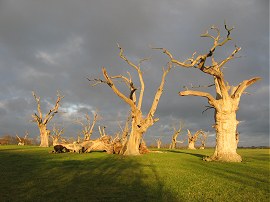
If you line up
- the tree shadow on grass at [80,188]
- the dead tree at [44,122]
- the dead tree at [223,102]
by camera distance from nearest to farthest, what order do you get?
the tree shadow on grass at [80,188] < the dead tree at [223,102] < the dead tree at [44,122]

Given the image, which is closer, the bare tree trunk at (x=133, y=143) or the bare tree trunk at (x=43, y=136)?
the bare tree trunk at (x=133, y=143)

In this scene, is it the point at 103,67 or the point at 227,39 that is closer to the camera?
the point at 227,39

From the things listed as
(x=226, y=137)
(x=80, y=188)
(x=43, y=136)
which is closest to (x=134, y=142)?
(x=226, y=137)

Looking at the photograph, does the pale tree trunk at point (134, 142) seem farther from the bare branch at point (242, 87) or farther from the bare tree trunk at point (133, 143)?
the bare branch at point (242, 87)

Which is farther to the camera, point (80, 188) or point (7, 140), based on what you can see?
point (7, 140)

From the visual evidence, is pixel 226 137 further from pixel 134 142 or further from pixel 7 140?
pixel 7 140

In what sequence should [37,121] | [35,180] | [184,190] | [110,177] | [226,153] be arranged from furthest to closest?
[37,121], [226,153], [110,177], [35,180], [184,190]

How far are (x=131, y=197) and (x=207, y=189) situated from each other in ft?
11.9

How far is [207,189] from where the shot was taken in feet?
38.9

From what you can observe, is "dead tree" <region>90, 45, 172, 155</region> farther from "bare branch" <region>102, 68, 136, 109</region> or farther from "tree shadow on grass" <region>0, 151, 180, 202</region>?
"tree shadow on grass" <region>0, 151, 180, 202</region>

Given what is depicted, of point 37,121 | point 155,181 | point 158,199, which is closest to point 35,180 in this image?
point 155,181

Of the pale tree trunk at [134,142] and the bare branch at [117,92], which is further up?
the bare branch at [117,92]

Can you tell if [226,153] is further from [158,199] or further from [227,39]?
[158,199]

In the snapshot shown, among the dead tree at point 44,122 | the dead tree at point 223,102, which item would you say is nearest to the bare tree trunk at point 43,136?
the dead tree at point 44,122
